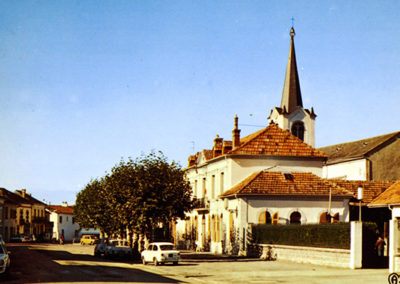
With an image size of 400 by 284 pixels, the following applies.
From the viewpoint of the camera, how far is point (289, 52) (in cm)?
7644

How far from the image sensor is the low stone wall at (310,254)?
3197cm

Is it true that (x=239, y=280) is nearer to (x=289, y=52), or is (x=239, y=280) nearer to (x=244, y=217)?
(x=244, y=217)

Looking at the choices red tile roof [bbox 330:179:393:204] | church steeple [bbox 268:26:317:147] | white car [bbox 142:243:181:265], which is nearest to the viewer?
white car [bbox 142:243:181:265]

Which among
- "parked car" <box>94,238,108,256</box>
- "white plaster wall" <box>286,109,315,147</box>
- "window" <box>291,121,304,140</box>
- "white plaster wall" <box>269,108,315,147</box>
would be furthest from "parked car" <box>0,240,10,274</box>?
"window" <box>291,121,304,140</box>

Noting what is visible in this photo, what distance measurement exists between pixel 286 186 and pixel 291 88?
3151cm

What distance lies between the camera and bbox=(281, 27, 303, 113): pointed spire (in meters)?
74.3

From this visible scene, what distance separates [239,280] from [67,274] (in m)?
7.87

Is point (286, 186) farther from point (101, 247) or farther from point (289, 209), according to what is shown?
point (101, 247)

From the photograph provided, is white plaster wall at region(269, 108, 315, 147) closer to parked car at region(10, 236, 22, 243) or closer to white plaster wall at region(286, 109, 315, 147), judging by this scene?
white plaster wall at region(286, 109, 315, 147)

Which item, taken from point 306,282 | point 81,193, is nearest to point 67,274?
point 306,282

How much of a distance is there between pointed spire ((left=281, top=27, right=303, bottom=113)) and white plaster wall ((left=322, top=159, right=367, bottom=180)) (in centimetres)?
904

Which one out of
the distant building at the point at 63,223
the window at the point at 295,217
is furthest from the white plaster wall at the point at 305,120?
the distant building at the point at 63,223

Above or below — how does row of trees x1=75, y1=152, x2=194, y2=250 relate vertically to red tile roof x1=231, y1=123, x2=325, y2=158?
below

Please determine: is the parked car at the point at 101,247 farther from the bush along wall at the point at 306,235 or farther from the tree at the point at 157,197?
the bush along wall at the point at 306,235
